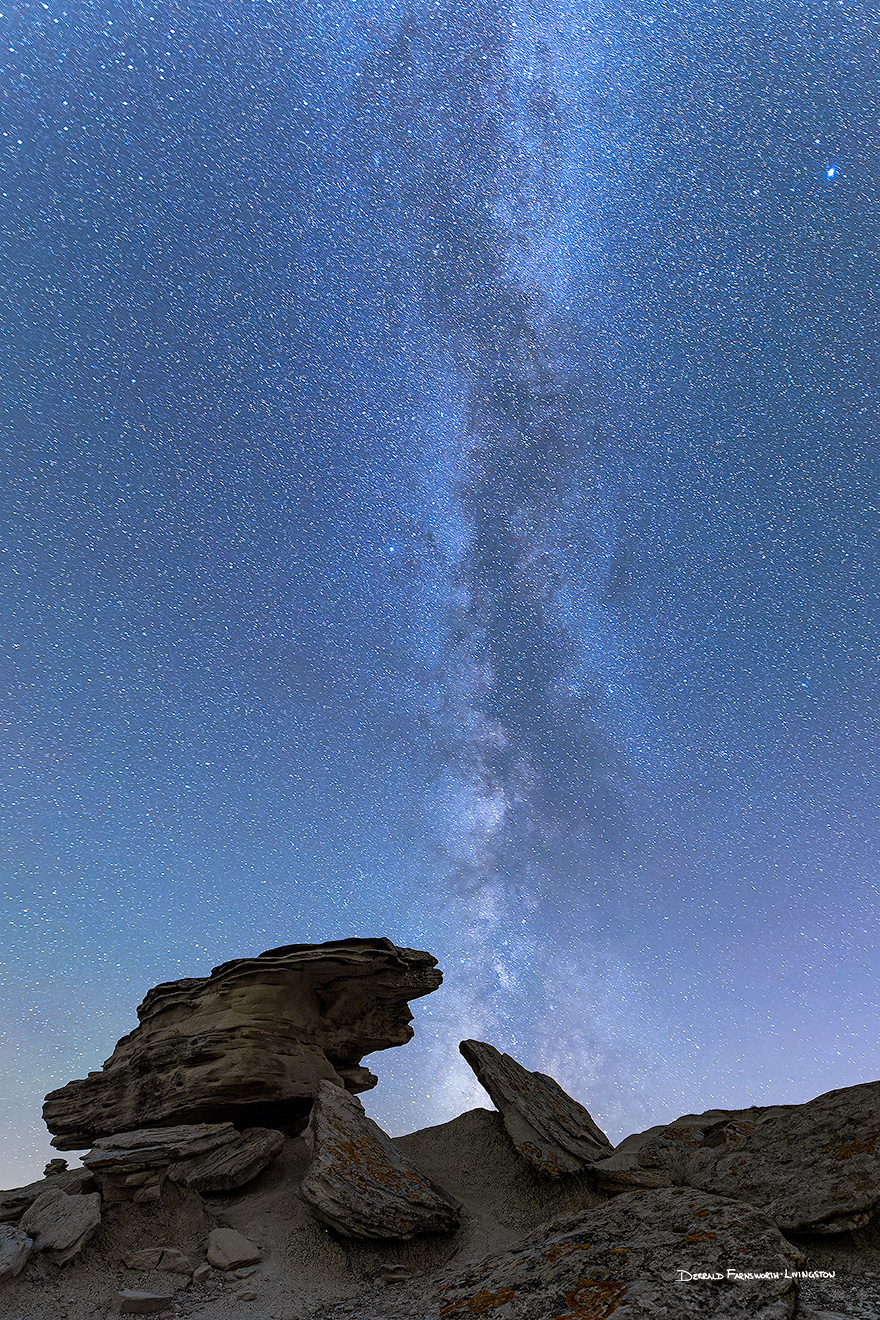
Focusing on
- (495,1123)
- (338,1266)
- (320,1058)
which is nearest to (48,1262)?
(338,1266)

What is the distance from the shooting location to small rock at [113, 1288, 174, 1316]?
947 centimetres

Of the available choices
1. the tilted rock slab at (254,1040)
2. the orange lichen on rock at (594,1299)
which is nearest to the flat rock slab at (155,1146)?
the tilted rock slab at (254,1040)

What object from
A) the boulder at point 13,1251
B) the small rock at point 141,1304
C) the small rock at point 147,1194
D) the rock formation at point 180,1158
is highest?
the rock formation at point 180,1158

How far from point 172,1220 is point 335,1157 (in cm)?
293

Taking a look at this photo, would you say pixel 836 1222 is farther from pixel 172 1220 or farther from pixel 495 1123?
pixel 172 1220

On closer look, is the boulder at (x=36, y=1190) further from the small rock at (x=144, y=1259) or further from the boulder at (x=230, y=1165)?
the small rock at (x=144, y=1259)

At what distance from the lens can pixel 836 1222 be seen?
766 cm

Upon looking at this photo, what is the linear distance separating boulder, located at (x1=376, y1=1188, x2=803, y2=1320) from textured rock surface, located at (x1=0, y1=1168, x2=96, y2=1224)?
22.3ft

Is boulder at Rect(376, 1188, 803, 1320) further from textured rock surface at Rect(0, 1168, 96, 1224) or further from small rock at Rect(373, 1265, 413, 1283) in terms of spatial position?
textured rock surface at Rect(0, 1168, 96, 1224)

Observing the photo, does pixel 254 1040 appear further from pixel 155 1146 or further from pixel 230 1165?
pixel 155 1146

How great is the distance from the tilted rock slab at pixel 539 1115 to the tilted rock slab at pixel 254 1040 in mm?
3260

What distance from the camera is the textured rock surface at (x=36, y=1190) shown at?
1170cm

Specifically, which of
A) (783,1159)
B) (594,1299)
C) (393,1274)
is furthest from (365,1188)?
(594,1299)

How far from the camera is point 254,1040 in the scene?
15.9m
